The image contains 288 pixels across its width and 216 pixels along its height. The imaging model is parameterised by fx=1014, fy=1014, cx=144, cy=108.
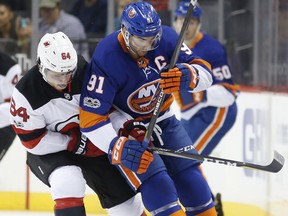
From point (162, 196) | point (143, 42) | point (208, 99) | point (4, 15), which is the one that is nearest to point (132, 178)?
point (162, 196)

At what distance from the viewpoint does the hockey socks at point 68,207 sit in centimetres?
420

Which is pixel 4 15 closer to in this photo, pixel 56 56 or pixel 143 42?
pixel 56 56

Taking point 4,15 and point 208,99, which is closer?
point 208,99

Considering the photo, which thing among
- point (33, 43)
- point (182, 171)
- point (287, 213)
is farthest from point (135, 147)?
point (33, 43)

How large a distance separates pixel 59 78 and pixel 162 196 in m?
0.65

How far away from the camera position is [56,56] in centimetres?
418

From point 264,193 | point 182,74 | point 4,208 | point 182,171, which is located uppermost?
point 182,74

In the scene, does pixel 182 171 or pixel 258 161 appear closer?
pixel 182 171

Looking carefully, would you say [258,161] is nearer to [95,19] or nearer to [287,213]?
[287,213]

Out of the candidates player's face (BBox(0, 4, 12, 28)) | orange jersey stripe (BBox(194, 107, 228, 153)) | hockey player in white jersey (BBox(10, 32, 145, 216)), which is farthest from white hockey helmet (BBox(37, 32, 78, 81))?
player's face (BBox(0, 4, 12, 28))

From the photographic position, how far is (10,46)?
7.43 meters

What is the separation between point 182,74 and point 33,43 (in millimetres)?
3436

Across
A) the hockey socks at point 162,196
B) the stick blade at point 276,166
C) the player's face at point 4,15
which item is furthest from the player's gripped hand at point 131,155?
the player's face at point 4,15

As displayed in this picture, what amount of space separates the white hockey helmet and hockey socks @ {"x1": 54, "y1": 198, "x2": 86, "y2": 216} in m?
0.52
